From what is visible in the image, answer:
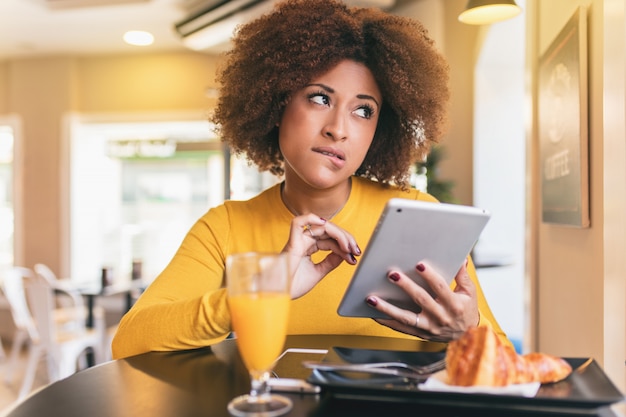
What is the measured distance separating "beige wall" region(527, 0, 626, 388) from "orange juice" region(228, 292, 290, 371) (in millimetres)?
1207

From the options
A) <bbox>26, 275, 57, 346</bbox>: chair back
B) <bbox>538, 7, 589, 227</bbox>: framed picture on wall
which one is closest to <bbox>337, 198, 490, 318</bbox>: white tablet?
<bbox>538, 7, 589, 227</bbox>: framed picture on wall

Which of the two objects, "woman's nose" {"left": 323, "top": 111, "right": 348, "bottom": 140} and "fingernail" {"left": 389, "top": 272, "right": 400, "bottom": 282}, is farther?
"woman's nose" {"left": 323, "top": 111, "right": 348, "bottom": 140}

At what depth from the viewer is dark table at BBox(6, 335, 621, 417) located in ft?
2.37

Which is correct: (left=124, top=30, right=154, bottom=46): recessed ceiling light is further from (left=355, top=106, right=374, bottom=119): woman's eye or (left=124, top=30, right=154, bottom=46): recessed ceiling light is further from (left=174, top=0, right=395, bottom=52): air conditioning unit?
(left=355, top=106, right=374, bottom=119): woman's eye

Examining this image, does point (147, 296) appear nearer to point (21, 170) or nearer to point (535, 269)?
point (535, 269)

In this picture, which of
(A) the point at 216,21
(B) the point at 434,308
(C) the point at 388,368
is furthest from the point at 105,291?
(C) the point at 388,368

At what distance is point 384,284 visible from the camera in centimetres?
101

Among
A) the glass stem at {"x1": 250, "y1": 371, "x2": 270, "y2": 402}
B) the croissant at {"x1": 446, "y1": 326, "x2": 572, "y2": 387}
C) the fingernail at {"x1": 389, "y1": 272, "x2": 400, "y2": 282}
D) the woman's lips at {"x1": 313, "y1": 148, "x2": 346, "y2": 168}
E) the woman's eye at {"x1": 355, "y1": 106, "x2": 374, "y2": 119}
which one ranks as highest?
the woman's eye at {"x1": 355, "y1": 106, "x2": 374, "y2": 119}

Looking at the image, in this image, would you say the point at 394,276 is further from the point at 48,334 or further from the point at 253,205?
the point at 48,334

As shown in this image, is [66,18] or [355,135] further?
[66,18]

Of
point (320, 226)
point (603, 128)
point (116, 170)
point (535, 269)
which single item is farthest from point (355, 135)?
point (116, 170)

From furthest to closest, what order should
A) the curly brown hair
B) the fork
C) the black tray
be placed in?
the curly brown hair → the fork → the black tray

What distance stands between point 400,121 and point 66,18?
4.25 m

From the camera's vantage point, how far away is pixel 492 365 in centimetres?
71
